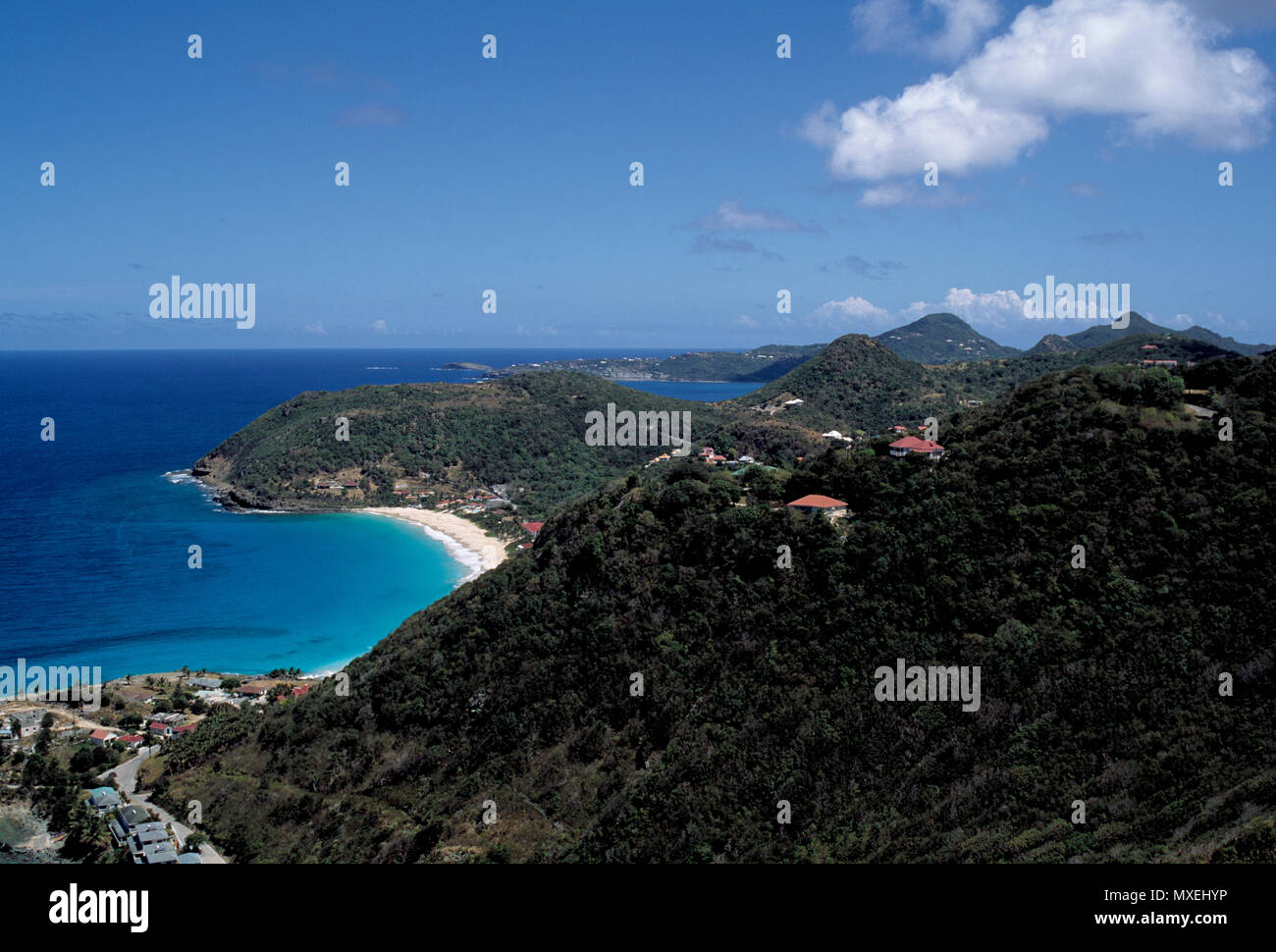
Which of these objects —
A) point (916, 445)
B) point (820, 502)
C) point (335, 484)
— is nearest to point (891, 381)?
point (335, 484)

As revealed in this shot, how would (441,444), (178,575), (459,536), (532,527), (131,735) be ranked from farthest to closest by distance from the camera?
(441,444)
(459,536)
(532,527)
(178,575)
(131,735)

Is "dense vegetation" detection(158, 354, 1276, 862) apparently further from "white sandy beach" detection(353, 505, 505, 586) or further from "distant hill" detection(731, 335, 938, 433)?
"distant hill" detection(731, 335, 938, 433)

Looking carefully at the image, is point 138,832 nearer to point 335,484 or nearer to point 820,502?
point 820,502

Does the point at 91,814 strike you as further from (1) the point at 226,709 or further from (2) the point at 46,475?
(2) the point at 46,475

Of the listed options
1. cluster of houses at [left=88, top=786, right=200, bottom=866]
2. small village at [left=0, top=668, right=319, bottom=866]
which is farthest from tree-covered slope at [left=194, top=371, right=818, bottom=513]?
cluster of houses at [left=88, top=786, right=200, bottom=866]

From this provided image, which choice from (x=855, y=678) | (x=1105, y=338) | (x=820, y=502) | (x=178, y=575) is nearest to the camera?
(x=855, y=678)
